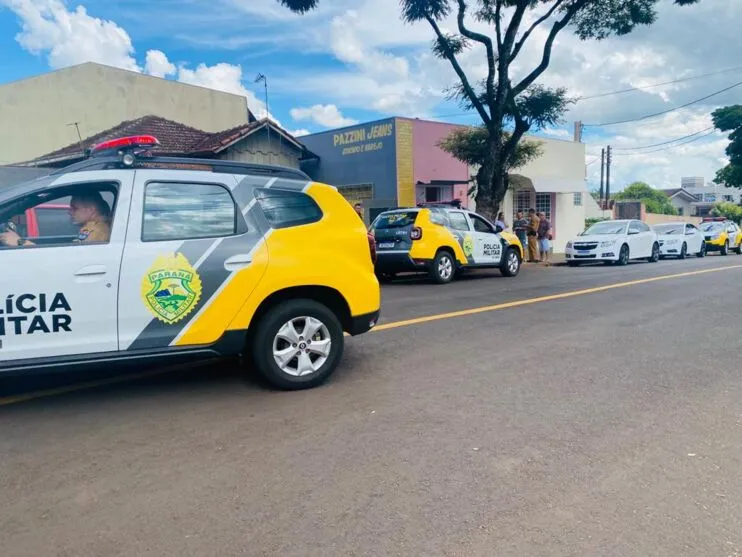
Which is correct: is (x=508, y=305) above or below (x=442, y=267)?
below

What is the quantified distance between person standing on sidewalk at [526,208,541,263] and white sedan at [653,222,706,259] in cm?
579

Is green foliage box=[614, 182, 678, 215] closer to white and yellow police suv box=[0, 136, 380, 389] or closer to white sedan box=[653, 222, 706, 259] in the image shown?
white sedan box=[653, 222, 706, 259]

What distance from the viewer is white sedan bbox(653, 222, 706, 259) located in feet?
72.9

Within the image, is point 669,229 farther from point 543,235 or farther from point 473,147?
point 473,147

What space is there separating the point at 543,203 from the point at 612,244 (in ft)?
29.6

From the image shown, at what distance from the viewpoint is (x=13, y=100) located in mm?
23906

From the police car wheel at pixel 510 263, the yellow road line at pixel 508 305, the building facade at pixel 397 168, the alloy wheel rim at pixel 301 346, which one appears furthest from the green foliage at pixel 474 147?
the alloy wheel rim at pixel 301 346

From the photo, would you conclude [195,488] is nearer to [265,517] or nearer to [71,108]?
[265,517]

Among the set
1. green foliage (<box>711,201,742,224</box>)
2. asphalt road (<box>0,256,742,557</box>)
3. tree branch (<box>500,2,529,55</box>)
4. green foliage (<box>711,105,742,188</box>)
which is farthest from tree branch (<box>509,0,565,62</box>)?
green foliage (<box>711,201,742,224</box>)

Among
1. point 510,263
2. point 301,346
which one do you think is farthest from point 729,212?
point 301,346

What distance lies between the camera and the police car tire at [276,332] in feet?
14.9

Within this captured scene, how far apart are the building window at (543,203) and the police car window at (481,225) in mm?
13828

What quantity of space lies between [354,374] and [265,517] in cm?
248

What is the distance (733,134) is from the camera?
136ft
